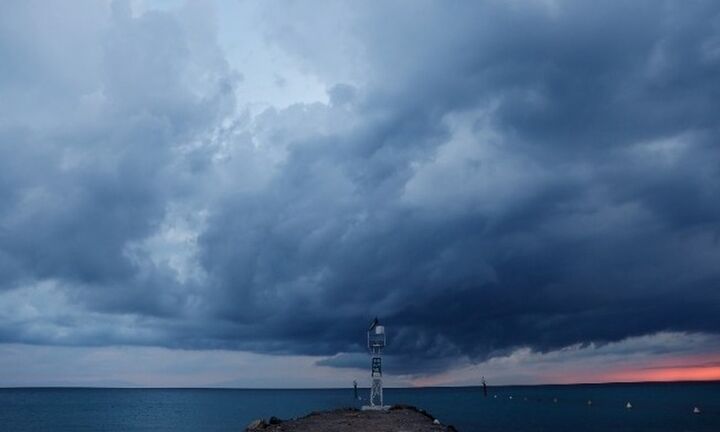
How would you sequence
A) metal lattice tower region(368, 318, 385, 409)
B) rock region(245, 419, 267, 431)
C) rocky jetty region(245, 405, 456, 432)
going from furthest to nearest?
1. metal lattice tower region(368, 318, 385, 409)
2. rocky jetty region(245, 405, 456, 432)
3. rock region(245, 419, 267, 431)

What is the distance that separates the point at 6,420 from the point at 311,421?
113838 millimetres

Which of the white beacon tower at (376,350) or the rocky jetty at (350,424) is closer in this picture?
the rocky jetty at (350,424)

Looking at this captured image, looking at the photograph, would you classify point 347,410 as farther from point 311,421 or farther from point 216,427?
point 216,427

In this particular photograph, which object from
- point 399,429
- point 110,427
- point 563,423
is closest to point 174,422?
point 110,427

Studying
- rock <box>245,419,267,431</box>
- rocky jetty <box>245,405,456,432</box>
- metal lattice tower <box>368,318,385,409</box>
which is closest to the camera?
rock <box>245,419,267,431</box>

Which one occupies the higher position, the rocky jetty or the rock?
the rock

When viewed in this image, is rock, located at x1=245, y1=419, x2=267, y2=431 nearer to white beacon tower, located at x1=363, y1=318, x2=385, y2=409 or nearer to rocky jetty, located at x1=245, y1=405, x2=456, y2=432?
rocky jetty, located at x1=245, y1=405, x2=456, y2=432

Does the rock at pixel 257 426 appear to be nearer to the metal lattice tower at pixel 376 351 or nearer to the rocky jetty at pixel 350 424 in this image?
the rocky jetty at pixel 350 424

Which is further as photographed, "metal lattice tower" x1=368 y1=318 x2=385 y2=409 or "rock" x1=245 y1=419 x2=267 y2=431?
"metal lattice tower" x1=368 y1=318 x2=385 y2=409

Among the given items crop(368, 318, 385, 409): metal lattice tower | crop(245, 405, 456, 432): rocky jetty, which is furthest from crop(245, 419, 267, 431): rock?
crop(368, 318, 385, 409): metal lattice tower

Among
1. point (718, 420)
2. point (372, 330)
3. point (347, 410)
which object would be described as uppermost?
point (372, 330)

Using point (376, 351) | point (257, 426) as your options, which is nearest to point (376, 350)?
point (376, 351)

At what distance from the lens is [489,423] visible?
368 ft

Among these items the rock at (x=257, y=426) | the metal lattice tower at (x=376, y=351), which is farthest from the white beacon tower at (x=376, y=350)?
the rock at (x=257, y=426)
